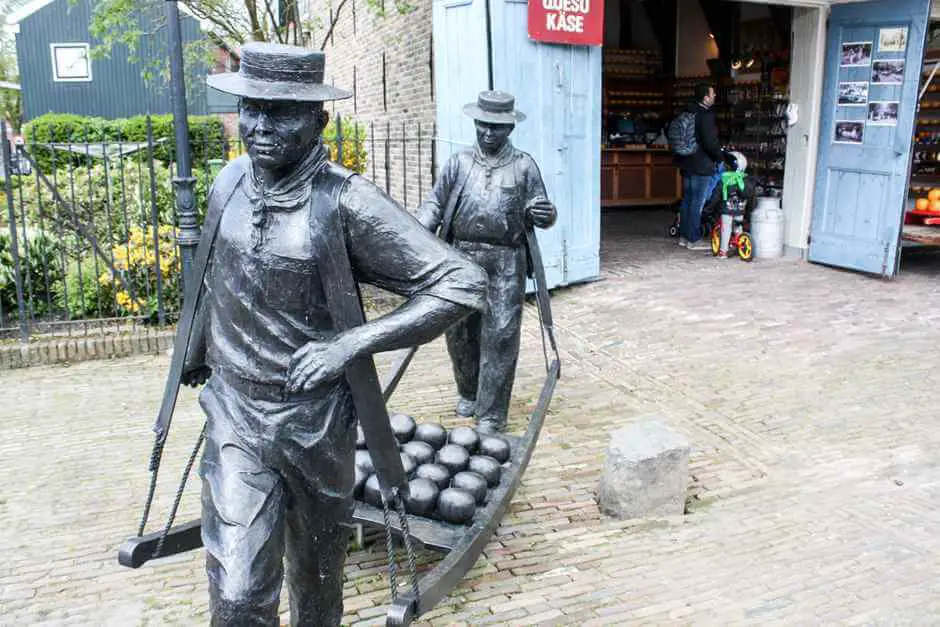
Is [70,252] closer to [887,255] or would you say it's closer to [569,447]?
[569,447]

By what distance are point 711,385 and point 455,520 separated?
146 inches

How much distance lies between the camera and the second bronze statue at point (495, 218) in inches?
225

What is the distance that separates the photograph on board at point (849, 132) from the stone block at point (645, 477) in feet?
24.5

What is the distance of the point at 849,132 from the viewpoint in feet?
36.6

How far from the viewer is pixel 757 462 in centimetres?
584

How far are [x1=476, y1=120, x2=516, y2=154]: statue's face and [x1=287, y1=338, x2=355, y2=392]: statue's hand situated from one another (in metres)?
3.28

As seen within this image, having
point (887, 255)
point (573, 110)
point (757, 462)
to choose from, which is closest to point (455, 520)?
point (757, 462)

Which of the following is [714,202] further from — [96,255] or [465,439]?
[465,439]

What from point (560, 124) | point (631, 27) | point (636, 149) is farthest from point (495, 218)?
point (631, 27)

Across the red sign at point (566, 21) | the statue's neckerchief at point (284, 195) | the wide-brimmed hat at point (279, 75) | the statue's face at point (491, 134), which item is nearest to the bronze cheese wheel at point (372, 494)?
the statue's neckerchief at point (284, 195)

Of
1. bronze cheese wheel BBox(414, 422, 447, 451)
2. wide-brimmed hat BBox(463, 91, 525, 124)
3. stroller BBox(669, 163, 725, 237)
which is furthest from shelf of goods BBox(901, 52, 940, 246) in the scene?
bronze cheese wheel BBox(414, 422, 447, 451)

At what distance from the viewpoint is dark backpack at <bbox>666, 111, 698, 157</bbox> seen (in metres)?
12.5

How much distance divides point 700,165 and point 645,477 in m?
8.46

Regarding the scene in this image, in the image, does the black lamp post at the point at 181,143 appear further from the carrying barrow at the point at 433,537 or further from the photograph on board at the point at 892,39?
the photograph on board at the point at 892,39
